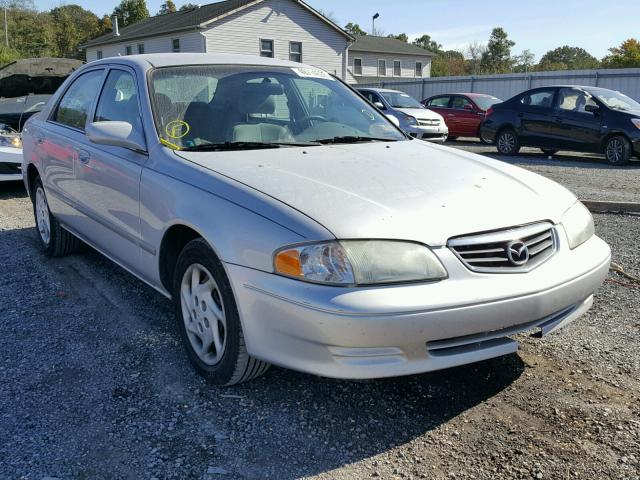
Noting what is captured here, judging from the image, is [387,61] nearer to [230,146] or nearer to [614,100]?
[614,100]

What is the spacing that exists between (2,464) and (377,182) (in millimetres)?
2059

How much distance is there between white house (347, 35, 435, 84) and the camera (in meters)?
50.9

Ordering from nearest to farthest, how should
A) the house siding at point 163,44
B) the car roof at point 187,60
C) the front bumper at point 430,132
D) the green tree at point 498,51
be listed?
the car roof at point 187,60, the front bumper at point 430,132, the house siding at point 163,44, the green tree at point 498,51

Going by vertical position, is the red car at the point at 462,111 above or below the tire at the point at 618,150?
above

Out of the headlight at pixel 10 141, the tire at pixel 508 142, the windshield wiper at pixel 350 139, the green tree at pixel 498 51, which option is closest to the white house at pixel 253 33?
the tire at pixel 508 142

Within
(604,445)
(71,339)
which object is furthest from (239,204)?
(604,445)

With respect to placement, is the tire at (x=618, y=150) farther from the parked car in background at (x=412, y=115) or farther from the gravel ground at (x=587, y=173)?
the parked car in background at (x=412, y=115)

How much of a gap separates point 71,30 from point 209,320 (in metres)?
66.0

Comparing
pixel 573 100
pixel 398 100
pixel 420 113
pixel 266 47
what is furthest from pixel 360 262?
pixel 266 47

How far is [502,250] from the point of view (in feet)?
8.73

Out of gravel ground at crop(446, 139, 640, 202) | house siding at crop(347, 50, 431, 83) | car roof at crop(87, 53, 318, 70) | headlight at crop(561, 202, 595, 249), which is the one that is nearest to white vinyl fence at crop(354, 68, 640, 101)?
gravel ground at crop(446, 139, 640, 202)

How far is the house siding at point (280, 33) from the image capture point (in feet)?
103

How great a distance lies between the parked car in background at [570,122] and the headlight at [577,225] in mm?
10041

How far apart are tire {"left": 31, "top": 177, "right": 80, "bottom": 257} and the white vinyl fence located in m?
19.4
